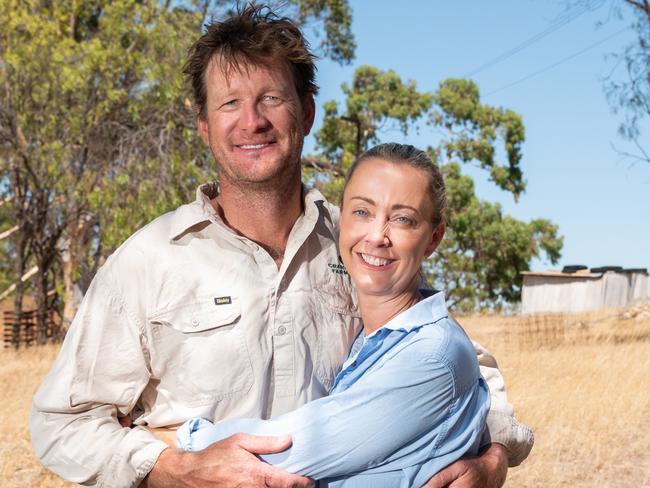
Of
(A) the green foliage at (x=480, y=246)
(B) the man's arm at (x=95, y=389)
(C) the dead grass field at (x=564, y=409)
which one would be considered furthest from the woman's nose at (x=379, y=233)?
(A) the green foliage at (x=480, y=246)

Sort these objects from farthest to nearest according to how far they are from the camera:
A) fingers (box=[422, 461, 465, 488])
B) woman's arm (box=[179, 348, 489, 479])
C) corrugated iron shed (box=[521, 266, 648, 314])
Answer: corrugated iron shed (box=[521, 266, 648, 314]) → fingers (box=[422, 461, 465, 488]) → woman's arm (box=[179, 348, 489, 479])

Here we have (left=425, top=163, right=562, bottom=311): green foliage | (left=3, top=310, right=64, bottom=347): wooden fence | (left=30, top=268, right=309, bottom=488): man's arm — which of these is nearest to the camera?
(left=30, top=268, right=309, bottom=488): man's arm

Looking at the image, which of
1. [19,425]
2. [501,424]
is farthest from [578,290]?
[501,424]

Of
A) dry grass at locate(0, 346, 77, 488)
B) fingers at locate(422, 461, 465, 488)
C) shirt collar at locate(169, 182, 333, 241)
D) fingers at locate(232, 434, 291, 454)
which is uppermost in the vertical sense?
shirt collar at locate(169, 182, 333, 241)

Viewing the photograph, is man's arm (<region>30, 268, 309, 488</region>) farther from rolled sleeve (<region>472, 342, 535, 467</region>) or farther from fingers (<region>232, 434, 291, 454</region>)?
rolled sleeve (<region>472, 342, 535, 467</region>)

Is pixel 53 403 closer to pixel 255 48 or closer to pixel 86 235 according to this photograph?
pixel 255 48

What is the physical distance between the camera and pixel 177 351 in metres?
2.42

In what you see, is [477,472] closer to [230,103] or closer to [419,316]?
[419,316]

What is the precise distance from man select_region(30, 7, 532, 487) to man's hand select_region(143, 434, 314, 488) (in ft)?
0.37

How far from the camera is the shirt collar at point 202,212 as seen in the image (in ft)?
8.21

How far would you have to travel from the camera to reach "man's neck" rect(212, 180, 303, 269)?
2635 mm

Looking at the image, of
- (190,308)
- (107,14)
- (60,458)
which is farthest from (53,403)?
(107,14)

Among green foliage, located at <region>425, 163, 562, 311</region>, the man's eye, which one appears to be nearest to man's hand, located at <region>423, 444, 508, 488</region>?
the man's eye

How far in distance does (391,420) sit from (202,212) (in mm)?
967
